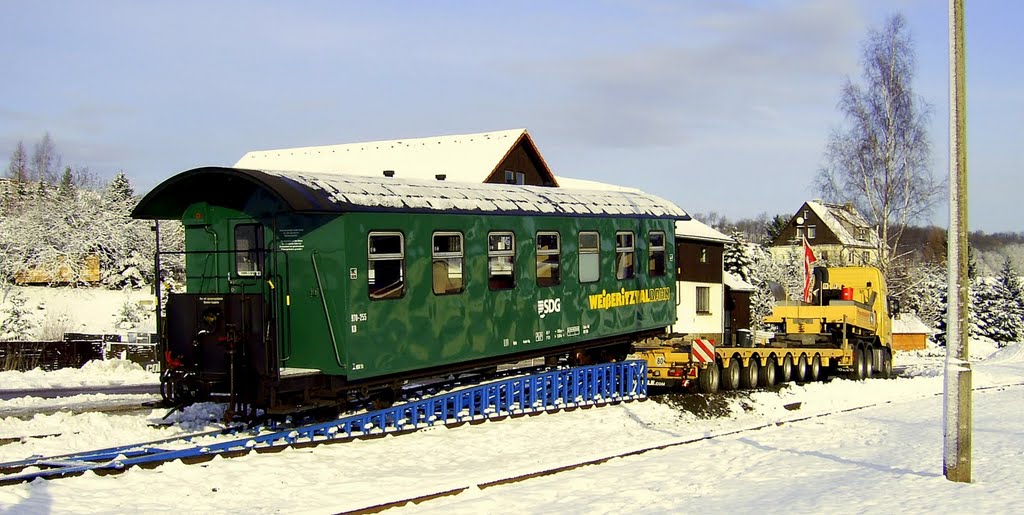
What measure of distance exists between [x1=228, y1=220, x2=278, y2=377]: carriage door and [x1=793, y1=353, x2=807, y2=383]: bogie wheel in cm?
1512

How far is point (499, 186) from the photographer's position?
17.3m

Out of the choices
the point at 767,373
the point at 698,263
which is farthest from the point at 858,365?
the point at 698,263

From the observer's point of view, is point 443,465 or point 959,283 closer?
point 959,283

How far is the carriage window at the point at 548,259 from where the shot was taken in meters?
16.8

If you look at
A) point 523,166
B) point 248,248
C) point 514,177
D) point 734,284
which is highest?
point 523,166

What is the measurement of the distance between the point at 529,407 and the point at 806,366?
10.3 metres

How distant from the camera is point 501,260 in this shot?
1593 centimetres

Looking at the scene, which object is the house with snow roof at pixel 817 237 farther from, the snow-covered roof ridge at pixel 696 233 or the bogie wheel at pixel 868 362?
the bogie wheel at pixel 868 362

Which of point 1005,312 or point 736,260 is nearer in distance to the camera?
point 736,260

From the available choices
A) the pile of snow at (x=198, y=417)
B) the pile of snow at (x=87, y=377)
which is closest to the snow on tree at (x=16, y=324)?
the pile of snow at (x=87, y=377)

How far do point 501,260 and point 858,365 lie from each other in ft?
46.7

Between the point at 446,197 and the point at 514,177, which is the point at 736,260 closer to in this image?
the point at 514,177

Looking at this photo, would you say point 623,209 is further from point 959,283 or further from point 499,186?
point 959,283

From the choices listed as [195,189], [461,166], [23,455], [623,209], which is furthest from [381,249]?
[461,166]
